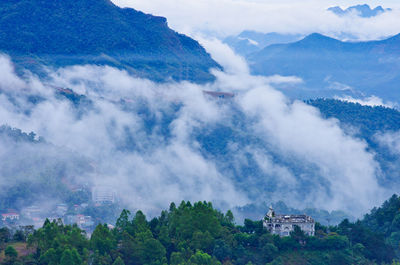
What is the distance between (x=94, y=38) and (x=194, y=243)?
344 ft

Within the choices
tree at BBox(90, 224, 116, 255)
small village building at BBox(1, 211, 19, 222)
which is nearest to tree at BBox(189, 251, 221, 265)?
tree at BBox(90, 224, 116, 255)

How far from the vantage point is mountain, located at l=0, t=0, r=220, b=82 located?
141 m

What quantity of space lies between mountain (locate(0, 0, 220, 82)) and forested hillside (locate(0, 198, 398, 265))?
86.8 metres

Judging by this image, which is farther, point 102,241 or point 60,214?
point 60,214

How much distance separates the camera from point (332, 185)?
114 meters

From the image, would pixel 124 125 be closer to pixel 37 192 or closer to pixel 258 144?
pixel 258 144

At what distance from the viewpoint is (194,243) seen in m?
50.6

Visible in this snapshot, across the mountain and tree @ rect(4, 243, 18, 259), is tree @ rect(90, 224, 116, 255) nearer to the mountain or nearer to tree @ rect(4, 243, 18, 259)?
tree @ rect(4, 243, 18, 259)

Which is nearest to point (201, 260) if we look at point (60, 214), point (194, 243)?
point (194, 243)

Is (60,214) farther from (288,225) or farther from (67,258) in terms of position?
(67,258)

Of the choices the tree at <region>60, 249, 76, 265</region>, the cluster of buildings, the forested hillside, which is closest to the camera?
the tree at <region>60, 249, 76, 265</region>

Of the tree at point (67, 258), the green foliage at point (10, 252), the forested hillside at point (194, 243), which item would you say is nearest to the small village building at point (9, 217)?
A: the forested hillside at point (194, 243)

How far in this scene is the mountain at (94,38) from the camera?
14125cm

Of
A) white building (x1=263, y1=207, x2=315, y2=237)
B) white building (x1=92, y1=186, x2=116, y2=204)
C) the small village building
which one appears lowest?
white building (x1=263, y1=207, x2=315, y2=237)
